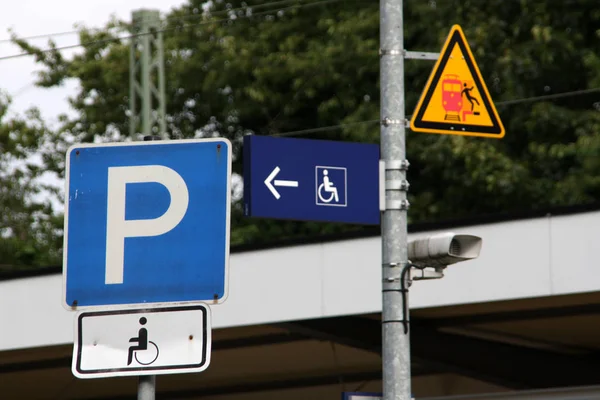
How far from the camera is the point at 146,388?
3.96 m

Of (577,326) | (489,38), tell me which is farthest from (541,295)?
(489,38)

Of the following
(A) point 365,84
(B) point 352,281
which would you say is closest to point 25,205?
(A) point 365,84

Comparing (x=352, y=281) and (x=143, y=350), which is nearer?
(x=143, y=350)

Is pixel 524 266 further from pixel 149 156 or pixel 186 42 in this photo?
pixel 186 42

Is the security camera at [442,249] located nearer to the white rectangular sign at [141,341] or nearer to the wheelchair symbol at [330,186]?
the wheelchair symbol at [330,186]

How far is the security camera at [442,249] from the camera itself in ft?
21.6

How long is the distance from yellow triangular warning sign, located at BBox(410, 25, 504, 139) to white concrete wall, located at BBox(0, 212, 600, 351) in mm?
4066

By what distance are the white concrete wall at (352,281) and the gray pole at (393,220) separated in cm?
447

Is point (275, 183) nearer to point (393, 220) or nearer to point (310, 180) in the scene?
point (310, 180)

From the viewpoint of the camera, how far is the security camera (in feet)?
21.6

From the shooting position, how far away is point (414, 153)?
26.1m

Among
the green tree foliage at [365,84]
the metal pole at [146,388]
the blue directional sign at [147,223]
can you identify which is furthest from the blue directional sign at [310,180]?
the green tree foliage at [365,84]

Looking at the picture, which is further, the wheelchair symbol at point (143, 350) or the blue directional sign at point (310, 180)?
the blue directional sign at point (310, 180)

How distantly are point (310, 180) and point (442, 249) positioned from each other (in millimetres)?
752
